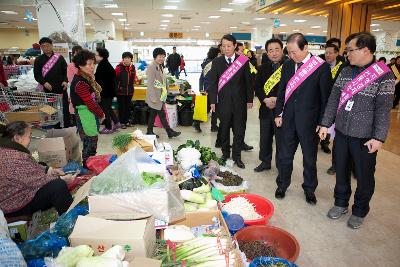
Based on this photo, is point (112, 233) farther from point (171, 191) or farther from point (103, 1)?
point (103, 1)

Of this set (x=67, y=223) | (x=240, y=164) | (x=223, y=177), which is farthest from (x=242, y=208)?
(x=240, y=164)

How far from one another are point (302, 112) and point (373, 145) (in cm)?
71

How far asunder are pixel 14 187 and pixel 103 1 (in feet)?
35.9

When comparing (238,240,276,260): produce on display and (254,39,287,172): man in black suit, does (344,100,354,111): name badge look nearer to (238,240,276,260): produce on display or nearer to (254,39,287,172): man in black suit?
(254,39,287,172): man in black suit

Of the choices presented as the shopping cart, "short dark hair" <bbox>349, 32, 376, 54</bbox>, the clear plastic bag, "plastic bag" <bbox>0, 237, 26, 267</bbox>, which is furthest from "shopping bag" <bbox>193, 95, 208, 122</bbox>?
"plastic bag" <bbox>0, 237, 26, 267</bbox>

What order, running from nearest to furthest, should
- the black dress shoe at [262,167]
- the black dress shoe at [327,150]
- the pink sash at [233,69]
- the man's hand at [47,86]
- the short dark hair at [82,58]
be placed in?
the short dark hair at [82,58], the pink sash at [233,69], the black dress shoe at [262,167], the black dress shoe at [327,150], the man's hand at [47,86]

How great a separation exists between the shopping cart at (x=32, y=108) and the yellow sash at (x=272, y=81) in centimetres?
255

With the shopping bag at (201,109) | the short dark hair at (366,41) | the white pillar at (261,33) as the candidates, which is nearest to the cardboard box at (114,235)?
the short dark hair at (366,41)

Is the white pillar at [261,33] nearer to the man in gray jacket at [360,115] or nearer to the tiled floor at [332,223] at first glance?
the tiled floor at [332,223]

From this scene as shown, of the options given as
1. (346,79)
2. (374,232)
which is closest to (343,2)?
(346,79)

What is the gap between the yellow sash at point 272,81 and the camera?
3.76 metres

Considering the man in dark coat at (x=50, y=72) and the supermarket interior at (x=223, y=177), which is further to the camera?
the man in dark coat at (x=50, y=72)

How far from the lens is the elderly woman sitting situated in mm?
2207

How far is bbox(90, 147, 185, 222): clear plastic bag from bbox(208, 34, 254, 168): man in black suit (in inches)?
82.5
